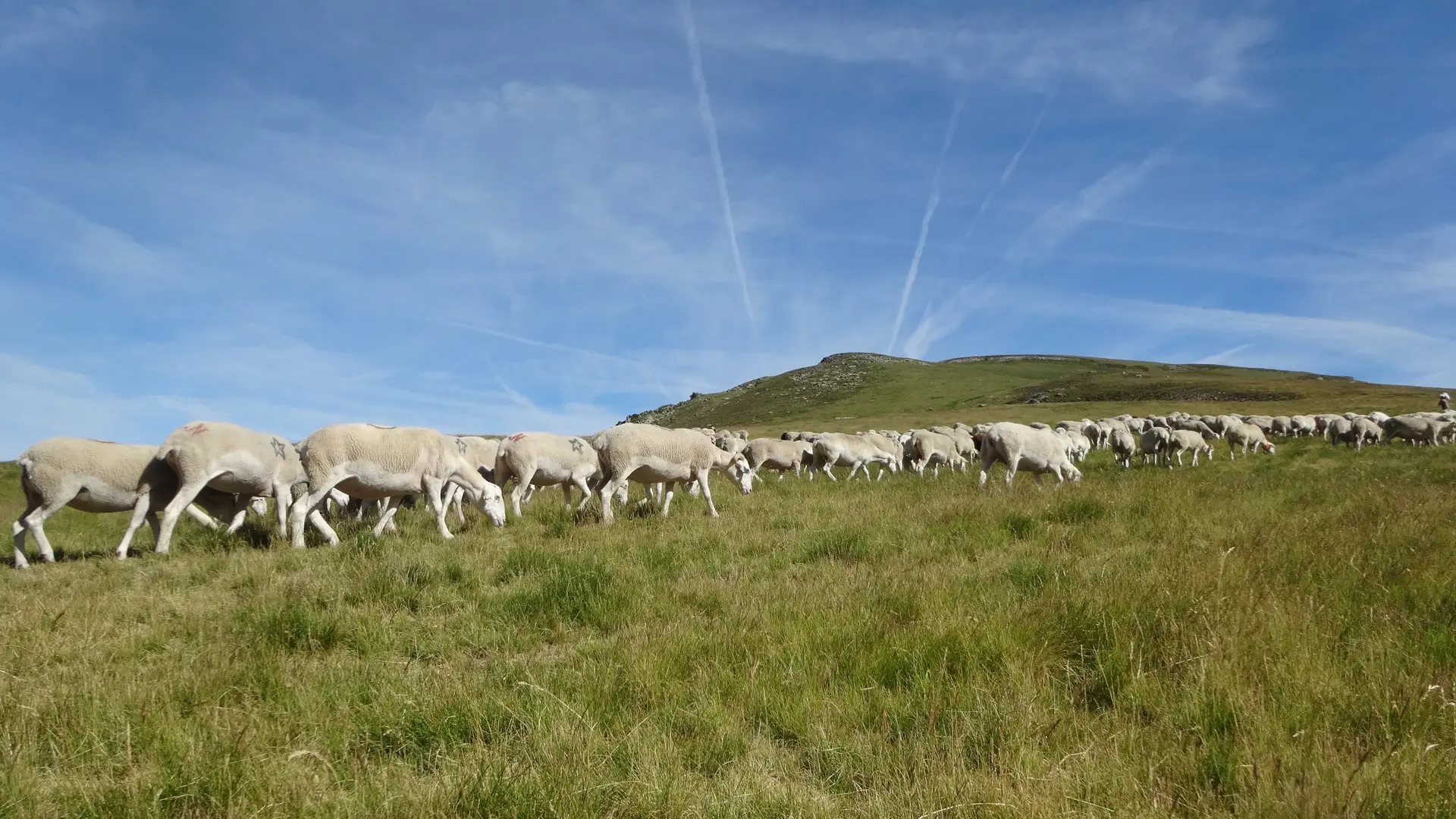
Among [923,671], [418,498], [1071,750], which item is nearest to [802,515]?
[923,671]

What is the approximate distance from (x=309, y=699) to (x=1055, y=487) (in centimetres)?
1332

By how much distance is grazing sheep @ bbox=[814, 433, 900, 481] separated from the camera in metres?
30.0

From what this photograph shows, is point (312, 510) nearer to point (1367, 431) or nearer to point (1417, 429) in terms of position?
point (1367, 431)

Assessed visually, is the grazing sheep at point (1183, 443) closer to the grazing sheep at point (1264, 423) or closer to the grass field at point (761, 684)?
the grazing sheep at point (1264, 423)

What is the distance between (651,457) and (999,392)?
10283 cm

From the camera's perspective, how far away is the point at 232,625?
6125 mm

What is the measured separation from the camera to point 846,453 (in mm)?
30422

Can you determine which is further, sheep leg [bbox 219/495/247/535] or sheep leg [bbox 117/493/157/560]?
sheep leg [bbox 219/495/247/535]

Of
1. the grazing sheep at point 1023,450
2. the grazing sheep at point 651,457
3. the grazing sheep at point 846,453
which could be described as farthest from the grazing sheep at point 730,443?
the grazing sheep at point 1023,450

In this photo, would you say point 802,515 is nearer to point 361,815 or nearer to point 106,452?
point 361,815

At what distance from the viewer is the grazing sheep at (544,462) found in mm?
15469

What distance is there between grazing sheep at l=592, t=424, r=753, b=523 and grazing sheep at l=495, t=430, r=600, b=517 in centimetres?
58

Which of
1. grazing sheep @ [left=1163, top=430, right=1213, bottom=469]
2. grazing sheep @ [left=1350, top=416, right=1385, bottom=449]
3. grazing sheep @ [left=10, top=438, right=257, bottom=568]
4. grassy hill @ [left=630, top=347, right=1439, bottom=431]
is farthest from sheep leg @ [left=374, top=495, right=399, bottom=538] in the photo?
grassy hill @ [left=630, top=347, right=1439, bottom=431]

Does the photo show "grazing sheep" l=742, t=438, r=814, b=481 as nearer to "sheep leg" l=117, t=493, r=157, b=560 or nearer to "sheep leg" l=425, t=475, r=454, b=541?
"sheep leg" l=425, t=475, r=454, b=541
